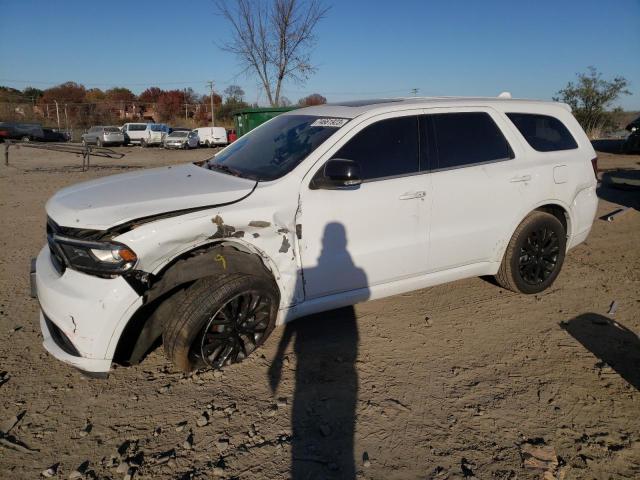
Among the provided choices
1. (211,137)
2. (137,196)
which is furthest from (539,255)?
(211,137)

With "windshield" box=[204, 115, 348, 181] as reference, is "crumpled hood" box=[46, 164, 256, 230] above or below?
below

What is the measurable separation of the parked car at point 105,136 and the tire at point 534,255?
31384 millimetres

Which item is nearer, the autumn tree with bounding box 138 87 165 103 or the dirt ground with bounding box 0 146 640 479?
the dirt ground with bounding box 0 146 640 479

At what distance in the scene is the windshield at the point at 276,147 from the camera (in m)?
3.20

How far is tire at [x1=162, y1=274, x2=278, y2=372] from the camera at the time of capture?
107 inches

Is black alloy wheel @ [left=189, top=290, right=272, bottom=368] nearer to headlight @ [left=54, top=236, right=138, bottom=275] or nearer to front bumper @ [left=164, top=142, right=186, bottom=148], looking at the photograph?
headlight @ [left=54, top=236, right=138, bottom=275]

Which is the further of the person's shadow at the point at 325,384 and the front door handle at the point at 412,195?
the front door handle at the point at 412,195

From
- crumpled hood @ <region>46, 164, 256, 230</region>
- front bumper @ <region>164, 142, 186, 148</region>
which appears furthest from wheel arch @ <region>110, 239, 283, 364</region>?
front bumper @ <region>164, 142, 186, 148</region>

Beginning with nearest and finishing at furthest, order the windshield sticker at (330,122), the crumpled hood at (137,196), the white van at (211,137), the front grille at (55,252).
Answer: the crumpled hood at (137,196)
the front grille at (55,252)
the windshield sticker at (330,122)
the white van at (211,137)

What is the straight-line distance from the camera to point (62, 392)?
112 inches

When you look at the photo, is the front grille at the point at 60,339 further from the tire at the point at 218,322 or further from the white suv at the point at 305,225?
the tire at the point at 218,322

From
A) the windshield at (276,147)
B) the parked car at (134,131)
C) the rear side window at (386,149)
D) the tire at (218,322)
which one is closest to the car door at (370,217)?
the rear side window at (386,149)

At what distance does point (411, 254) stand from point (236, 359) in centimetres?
153

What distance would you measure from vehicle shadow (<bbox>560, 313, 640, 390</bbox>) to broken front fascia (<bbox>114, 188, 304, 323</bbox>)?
7.47 ft
